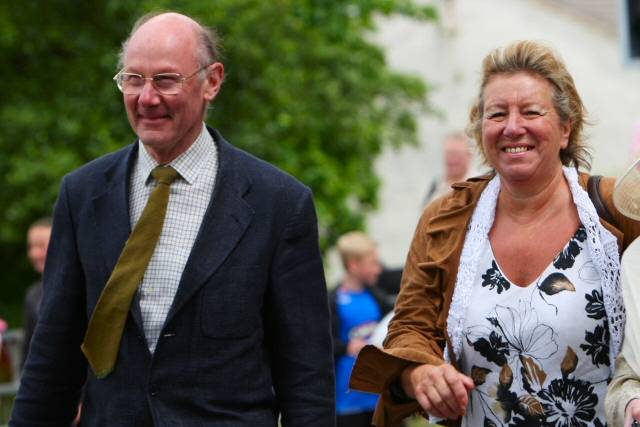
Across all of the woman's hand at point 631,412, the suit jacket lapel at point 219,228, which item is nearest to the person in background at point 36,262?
the suit jacket lapel at point 219,228

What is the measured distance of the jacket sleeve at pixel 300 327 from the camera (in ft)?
15.5

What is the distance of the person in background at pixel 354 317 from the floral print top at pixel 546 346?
5.22 m

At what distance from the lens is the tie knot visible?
4738 millimetres

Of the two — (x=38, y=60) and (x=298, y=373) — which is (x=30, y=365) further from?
(x=38, y=60)

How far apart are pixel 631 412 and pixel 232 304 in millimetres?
1351

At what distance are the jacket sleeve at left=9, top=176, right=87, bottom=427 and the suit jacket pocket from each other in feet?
1.73

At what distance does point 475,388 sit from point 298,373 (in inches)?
24.5

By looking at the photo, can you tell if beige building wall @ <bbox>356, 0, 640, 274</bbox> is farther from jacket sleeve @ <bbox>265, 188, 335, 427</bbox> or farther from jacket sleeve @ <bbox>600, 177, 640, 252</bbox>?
jacket sleeve @ <bbox>600, 177, 640, 252</bbox>

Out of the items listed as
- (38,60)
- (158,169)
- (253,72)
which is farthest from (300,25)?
(158,169)

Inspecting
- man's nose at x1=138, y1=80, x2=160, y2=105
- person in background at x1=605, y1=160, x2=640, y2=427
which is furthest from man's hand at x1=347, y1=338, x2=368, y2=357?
person in background at x1=605, y1=160, x2=640, y2=427

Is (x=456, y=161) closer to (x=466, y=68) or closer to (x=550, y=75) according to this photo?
(x=550, y=75)

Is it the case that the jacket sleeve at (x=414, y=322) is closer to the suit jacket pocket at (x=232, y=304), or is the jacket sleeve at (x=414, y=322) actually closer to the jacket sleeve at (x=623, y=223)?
the suit jacket pocket at (x=232, y=304)

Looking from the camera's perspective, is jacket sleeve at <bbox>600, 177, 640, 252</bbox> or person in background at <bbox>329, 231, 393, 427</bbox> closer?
jacket sleeve at <bbox>600, 177, 640, 252</bbox>

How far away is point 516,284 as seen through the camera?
4.39 metres
